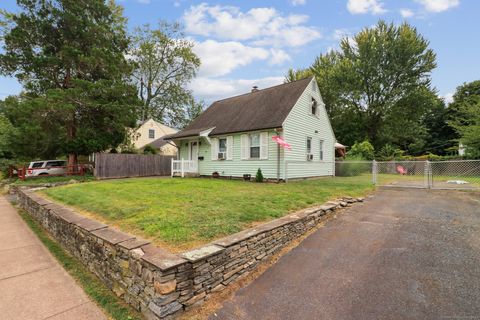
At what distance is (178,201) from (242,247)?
3.20 meters

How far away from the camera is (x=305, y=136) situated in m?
14.0

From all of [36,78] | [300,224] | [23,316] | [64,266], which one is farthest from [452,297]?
[36,78]

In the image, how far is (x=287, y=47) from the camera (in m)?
17.3

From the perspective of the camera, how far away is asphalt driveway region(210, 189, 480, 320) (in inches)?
110

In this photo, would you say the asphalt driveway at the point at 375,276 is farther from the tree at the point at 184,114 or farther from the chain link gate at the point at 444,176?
the tree at the point at 184,114

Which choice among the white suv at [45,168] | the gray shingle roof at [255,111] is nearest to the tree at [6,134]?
the white suv at [45,168]

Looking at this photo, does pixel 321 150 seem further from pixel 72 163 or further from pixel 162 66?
pixel 162 66

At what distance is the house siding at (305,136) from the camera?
499 inches

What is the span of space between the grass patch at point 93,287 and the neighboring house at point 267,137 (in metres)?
9.12

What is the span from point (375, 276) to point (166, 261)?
2886mm

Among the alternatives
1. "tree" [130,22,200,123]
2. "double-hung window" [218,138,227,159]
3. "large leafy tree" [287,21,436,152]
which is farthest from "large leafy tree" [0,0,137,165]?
"large leafy tree" [287,21,436,152]

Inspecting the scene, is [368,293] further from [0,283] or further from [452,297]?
[0,283]

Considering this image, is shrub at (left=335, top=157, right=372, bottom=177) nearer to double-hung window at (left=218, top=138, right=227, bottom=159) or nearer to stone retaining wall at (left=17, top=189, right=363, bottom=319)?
double-hung window at (left=218, top=138, right=227, bottom=159)

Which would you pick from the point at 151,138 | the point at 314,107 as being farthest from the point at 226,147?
the point at 151,138
